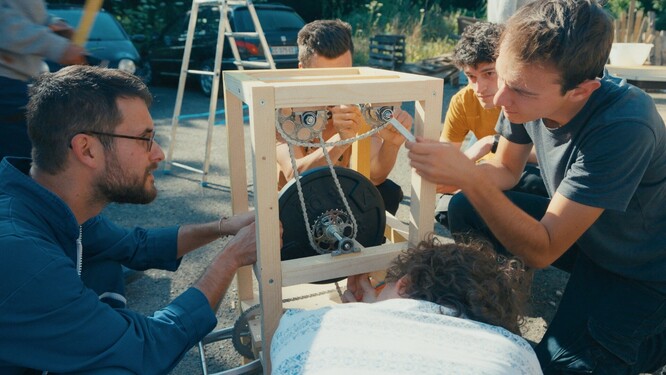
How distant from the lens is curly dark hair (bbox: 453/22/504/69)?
2.51m

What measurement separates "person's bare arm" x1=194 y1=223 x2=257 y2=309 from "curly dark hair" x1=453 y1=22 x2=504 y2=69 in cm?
141

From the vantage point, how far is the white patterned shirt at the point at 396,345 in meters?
1.09

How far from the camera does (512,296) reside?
4.86 ft

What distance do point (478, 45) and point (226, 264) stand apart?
154cm

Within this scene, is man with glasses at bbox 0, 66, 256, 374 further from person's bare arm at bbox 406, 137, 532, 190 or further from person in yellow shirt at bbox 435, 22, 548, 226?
person in yellow shirt at bbox 435, 22, 548, 226

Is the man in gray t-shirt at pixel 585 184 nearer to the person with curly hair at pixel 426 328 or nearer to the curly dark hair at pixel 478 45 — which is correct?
the person with curly hair at pixel 426 328

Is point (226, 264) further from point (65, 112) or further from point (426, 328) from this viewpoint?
point (426, 328)

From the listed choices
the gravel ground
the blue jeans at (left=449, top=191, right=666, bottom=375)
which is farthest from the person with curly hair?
the gravel ground

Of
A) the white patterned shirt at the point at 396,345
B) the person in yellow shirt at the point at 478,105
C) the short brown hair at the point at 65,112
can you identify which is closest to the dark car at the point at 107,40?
the person in yellow shirt at the point at 478,105

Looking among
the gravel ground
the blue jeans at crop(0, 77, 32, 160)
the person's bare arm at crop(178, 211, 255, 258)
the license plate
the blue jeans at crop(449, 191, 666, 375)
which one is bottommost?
the gravel ground

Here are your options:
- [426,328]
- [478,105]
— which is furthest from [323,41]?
[426,328]

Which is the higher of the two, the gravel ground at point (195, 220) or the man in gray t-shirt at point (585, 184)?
the man in gray t-shirt at point (585, 184)

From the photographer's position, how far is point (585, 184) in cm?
171

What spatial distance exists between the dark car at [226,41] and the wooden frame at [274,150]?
6.52 m
